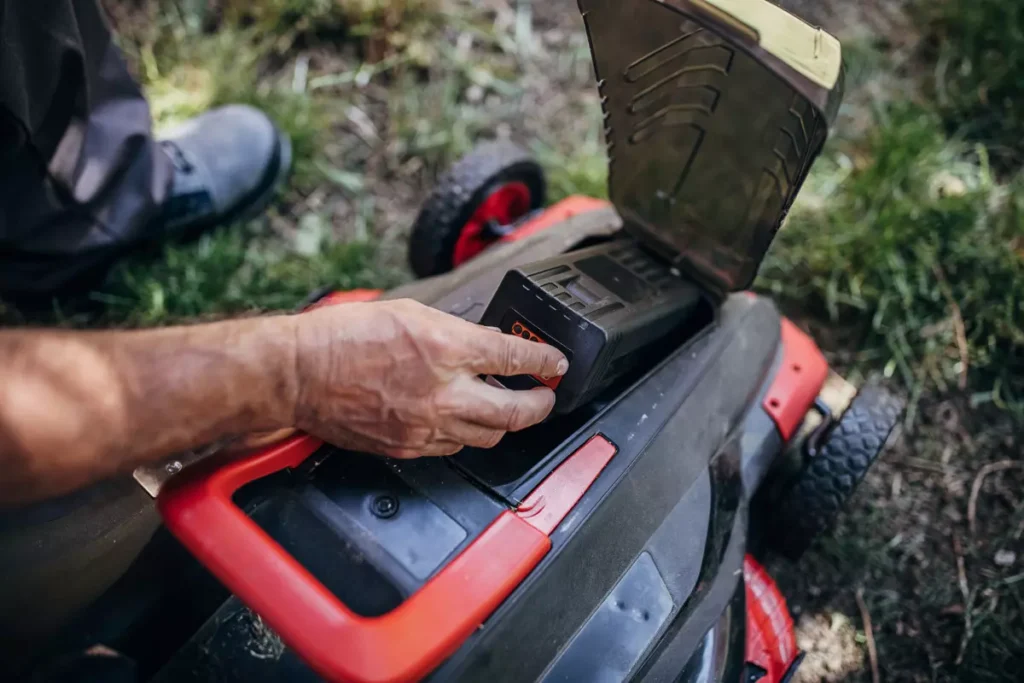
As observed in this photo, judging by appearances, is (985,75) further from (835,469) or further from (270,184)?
(270,184)

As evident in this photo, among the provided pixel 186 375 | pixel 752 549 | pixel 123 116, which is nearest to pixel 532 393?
pixel 186 375

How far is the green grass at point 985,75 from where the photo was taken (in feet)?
6.52

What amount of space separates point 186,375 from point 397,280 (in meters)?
1.03

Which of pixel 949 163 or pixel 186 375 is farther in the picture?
pixel 949 163

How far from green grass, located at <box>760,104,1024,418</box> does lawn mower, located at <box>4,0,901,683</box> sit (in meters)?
0.43

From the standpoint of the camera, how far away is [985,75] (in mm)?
2033

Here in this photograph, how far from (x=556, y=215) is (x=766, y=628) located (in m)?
0.80

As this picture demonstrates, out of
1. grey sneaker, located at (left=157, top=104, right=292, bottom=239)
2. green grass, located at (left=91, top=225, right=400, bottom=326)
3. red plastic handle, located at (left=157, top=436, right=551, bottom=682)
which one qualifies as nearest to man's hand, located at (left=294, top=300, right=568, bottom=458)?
red plastic handle, located at (left=157, top=436, right=551, bottom=682)

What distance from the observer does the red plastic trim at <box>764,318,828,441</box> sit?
1347 millimetres

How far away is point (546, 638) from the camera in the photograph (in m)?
0.93

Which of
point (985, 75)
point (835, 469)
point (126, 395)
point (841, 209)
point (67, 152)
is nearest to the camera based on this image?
point (126, 395)

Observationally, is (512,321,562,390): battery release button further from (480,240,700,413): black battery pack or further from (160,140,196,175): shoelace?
(160,140,196,175): shoelace

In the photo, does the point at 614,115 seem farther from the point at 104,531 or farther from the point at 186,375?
the point at 104,531

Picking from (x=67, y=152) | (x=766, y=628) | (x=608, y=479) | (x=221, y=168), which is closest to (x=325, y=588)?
(x=608, y=479)
